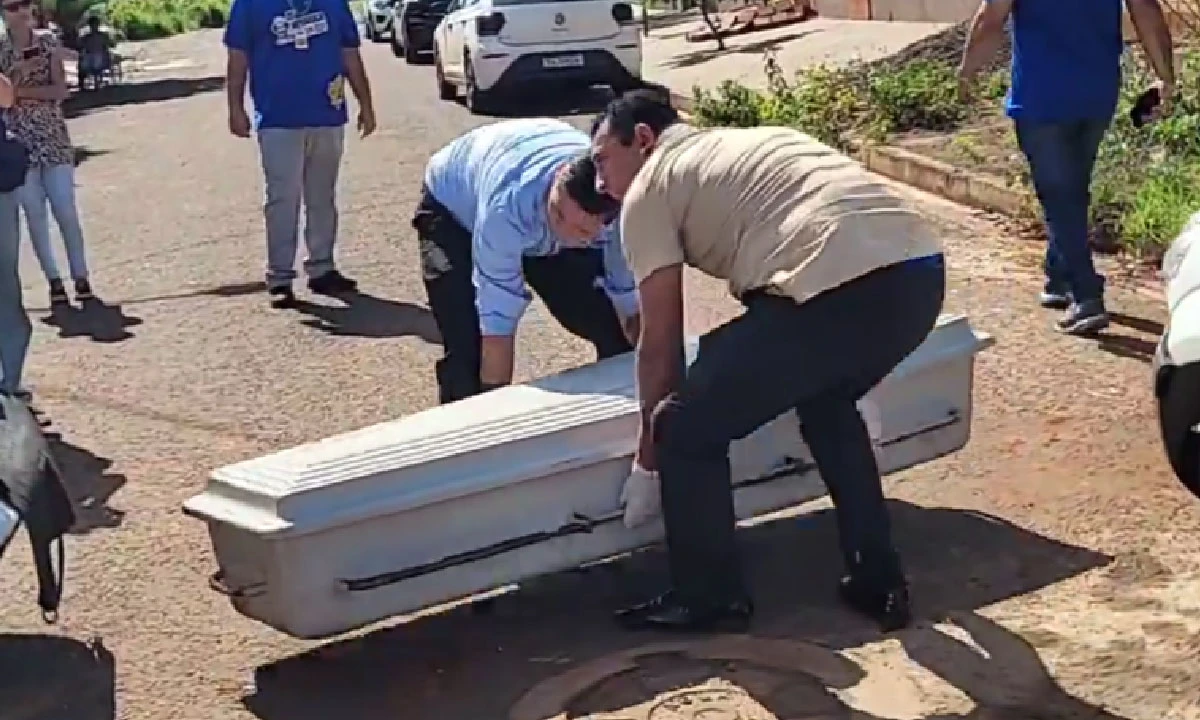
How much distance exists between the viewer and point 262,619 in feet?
16.7

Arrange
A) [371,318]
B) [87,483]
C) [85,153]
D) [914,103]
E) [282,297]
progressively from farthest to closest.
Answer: [85,153], [914,103], [282,297], [371,318], [87,483]

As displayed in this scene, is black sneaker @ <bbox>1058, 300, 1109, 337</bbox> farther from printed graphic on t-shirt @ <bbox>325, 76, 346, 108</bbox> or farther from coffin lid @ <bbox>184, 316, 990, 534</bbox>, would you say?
printed graphic on t-shirt @ <bbox>325, 76, 346, 108</bbox>

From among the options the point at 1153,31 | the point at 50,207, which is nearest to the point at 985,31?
the point at 1153,31

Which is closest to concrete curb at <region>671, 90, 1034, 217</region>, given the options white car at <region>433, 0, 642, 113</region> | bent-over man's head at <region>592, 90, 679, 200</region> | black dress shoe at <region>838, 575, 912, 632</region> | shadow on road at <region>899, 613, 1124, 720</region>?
bent-over man's head at <region>592, 90, 679, 200</region>

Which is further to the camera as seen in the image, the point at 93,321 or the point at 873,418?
the point at 93,321

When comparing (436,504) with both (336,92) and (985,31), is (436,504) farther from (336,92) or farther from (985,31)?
(336,92)

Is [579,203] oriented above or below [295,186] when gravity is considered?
above

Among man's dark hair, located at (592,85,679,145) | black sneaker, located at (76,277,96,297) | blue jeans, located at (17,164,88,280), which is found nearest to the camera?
man's dark hair, located at (592,85,679,145)

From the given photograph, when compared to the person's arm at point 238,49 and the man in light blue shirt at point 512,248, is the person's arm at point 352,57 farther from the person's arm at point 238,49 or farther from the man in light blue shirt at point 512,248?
the man in light blue shirt at point 512,248

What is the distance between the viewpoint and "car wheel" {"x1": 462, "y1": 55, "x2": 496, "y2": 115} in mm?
19734

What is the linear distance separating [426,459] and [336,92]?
207 inches

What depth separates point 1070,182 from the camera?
319 inches

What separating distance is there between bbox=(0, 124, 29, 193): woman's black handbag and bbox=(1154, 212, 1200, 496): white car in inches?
170

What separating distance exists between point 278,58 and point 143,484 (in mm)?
3328
